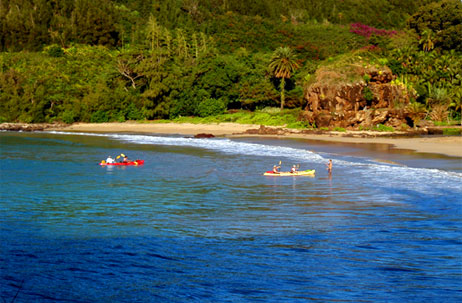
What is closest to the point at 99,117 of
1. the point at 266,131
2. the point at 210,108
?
the point at 210,108

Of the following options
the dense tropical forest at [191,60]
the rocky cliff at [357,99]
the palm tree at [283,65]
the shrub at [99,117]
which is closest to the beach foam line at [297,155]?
the rocky cliff at [357,99]

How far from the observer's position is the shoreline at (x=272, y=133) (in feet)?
140

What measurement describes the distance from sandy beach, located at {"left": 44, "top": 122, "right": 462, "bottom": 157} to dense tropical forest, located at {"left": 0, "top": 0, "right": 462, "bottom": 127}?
4.34 metres

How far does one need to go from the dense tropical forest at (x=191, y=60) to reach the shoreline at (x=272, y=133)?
4.19 m

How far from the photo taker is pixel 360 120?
193 ft

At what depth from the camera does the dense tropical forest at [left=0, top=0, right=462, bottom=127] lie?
2884 inches

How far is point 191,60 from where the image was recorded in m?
94.1

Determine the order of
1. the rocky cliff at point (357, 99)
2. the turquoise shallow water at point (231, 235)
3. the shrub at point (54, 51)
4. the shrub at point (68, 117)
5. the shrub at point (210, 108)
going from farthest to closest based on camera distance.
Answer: the shrub at point (54, 51) → the shrub at point (68, 117) → the shrub at point (210, 108) → the rocky cliff at point (357, 99) → the turquoise shallow water at point (231, 235)

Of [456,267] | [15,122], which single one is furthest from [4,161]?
[15,122]

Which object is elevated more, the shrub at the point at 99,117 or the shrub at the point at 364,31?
the shrub at the point at 364,31

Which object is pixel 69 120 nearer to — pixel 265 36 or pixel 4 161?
pixel 4 161

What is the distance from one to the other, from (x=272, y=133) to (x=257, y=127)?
5046 mm

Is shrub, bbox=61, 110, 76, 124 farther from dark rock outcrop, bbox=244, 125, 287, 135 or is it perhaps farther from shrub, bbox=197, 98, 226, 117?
dark rock outcrop, bbox=244, 125, 287, 135

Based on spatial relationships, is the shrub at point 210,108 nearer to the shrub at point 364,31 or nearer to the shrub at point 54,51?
the shrub at point 54,51
